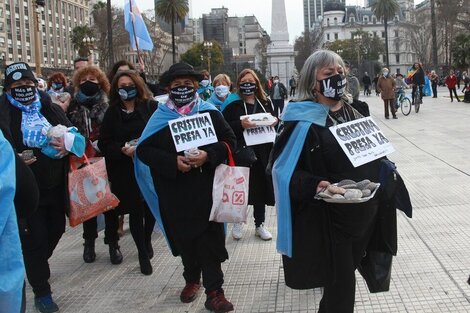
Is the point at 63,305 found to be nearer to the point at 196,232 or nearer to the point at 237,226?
the point at 196,232

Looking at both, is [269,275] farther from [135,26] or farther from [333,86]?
[135,26]

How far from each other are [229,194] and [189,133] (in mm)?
549

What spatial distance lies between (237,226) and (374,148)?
9.71 ft

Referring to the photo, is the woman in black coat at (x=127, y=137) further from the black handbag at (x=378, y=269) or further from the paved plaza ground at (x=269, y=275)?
the black handbag at (x=378, y=269)

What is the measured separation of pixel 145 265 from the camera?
489 cm

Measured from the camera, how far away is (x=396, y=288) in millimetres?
4121

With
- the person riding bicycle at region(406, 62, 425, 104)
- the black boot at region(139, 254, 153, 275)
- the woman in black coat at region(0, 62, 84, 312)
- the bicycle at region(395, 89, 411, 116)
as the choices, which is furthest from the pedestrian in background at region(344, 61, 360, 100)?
the person riding bicycle at region(406, 62, 425, 104)

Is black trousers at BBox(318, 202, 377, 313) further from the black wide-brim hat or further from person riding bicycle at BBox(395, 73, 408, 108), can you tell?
person riding bicycle at BBox(395, 73, 408, 108)

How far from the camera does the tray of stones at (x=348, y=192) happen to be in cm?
268

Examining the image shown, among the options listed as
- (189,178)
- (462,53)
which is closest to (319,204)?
(189,178)

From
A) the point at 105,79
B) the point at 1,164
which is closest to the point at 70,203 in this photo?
the point at 105,79

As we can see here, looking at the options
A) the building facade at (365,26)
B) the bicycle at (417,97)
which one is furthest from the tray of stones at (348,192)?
the building facade at (365,26)

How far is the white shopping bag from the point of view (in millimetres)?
3918

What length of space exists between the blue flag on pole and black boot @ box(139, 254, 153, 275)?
4.60 m
